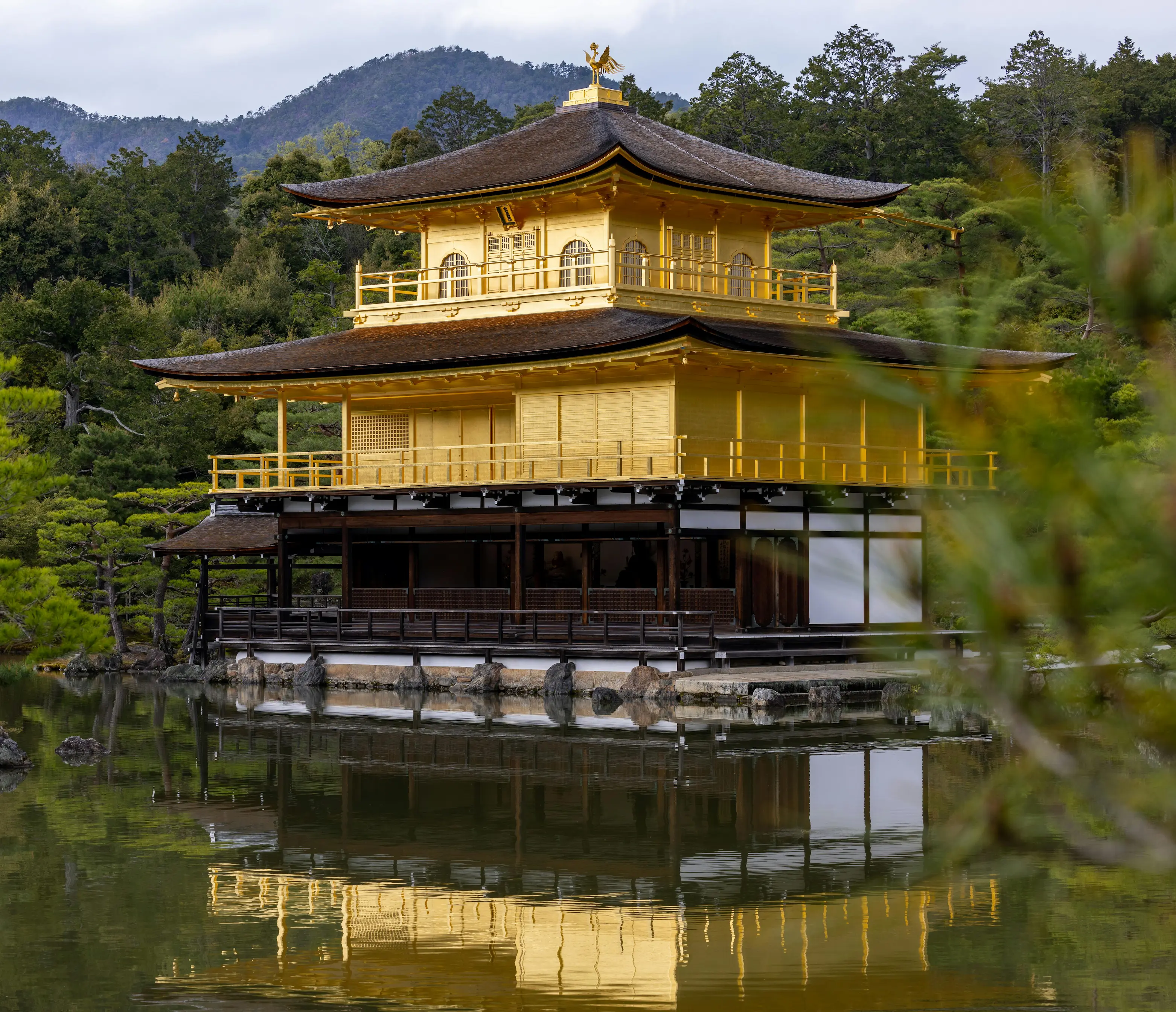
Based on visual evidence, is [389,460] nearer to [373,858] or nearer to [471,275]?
[471,275]

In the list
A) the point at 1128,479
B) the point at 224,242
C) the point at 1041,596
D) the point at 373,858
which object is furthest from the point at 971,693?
the point at 224,242

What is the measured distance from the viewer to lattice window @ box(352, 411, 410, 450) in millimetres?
35125

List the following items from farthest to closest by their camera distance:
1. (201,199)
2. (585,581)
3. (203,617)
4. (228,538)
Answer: (201,199) < (228,538) < (203,617) < (585,581)

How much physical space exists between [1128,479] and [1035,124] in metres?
61.7

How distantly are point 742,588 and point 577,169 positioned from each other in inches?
337

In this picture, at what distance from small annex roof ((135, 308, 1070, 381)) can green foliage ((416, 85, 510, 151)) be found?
51.0 metres

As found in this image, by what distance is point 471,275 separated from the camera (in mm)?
35250

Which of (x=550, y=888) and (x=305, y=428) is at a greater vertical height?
(x=305, y=428)

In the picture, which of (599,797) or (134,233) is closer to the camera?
(599,797)

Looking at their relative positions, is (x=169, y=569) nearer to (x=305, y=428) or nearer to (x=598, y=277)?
(x=305, y=428)

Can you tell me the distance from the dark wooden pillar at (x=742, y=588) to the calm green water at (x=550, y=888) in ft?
27.4

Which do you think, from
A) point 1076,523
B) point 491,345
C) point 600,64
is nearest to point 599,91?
point 600,64

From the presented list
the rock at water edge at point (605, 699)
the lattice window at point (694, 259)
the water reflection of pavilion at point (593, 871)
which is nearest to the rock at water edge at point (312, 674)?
the rock at water edge at point (605, 699)

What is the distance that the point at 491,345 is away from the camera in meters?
31.5
